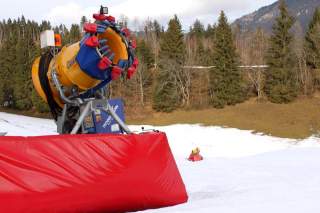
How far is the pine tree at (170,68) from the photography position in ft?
159

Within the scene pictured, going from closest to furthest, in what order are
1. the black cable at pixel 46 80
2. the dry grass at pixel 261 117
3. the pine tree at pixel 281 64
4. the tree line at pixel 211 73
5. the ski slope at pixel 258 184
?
the ski slope at pixel 258 184
the black cable at pixel 46 80
the dry grass at pixel 261 117
the pine tree at pixel 281 64
the tree line at pixel 211 73

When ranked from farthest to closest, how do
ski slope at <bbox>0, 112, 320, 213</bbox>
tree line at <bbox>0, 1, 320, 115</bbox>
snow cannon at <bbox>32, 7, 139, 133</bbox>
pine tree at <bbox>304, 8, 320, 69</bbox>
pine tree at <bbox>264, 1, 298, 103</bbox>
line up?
pine tree at <bbox>304, 8, 320, 69</bbox>
tree line at <bbox>0, 1, 320, 115</bbox>
pine tree at <bbox>264, 1, 298, 103</bbox>
snow cannon at <bbox>32, 7, 139, 133</bbox>
ski slope at <bbox>0, 112, 320, 213</bbox>

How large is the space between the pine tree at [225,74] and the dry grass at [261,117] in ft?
3.58

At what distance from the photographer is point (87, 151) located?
5617 mm

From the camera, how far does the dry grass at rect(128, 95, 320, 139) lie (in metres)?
35.7

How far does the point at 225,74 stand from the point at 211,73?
2.35m

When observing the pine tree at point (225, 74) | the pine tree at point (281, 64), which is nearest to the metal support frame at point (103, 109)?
the pine tree at point (281, 64)

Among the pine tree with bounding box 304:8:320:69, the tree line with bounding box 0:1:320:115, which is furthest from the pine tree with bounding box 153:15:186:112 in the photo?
the pine tree with bounding box 304:8:320:69

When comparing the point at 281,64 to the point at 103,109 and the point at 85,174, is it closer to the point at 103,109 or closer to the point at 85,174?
the point at 103,109

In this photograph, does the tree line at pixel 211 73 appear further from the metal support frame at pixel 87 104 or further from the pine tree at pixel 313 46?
the metal support frame at pixel 87 104

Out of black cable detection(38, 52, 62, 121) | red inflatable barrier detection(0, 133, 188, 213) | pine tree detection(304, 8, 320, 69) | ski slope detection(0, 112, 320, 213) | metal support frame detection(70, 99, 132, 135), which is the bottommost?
ski slope detection(0, 112, 320, 213)

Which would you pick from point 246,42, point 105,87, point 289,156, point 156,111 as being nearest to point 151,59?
point 156,111

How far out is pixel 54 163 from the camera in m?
5.34

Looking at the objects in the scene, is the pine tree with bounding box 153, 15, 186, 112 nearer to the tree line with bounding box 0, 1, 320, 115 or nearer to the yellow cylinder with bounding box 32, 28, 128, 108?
the tree line with bounding box 0, 1, 320, 115
